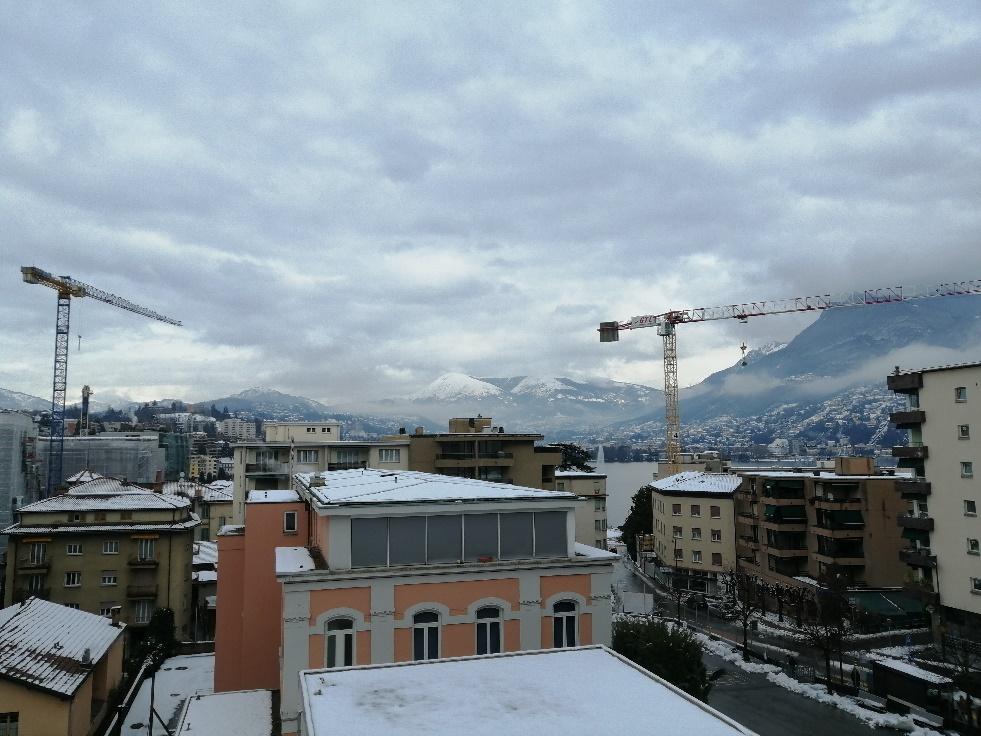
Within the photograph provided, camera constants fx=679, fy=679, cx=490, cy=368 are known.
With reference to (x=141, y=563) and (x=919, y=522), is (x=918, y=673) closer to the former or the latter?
(x=919, y=522)

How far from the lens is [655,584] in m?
71.6

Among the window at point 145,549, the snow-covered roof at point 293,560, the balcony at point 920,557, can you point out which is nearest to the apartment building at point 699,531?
the balcony at point 920,557

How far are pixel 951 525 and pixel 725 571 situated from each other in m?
26.3

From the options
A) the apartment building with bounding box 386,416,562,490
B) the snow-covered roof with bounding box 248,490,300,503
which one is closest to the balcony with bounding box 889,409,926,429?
the apartment building with bounding box 386,416,562,490

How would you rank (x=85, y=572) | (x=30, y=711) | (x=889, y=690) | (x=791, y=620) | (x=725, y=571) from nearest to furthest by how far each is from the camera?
(x=30, y=711) → (x=889, y=690) → (x=85, y=572) → (x=791, y=620) → (x=725, y=571)

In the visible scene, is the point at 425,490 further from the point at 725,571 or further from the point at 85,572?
the point at 725,571

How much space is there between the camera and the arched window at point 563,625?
2103 centimetres

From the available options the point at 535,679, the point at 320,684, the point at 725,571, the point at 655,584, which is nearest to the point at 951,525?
the point at 725,571

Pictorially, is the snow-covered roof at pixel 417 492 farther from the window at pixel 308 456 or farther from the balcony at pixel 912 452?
the window at pixel 308 456

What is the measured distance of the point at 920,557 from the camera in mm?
42781

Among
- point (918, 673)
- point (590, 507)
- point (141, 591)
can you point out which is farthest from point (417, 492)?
point (590, 507)

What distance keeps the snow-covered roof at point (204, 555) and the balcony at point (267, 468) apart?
7620 mm

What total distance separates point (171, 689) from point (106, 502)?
69.7 feet

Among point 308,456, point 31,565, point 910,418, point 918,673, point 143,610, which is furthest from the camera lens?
point 308,456
